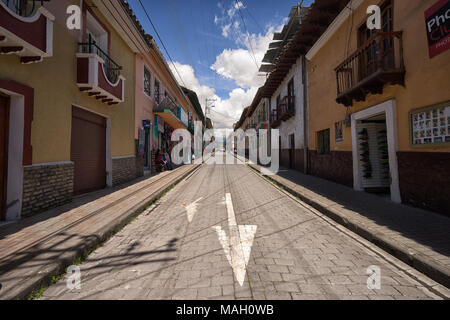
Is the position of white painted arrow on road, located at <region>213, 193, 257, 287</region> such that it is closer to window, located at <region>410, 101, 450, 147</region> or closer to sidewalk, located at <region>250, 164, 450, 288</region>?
sidewalk, located at <region>250, 164, 450, 288</region>

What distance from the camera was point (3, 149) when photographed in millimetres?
4445

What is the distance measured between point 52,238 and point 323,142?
35.3ft

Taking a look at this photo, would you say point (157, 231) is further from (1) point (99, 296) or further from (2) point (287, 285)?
(2) point (287, 285)

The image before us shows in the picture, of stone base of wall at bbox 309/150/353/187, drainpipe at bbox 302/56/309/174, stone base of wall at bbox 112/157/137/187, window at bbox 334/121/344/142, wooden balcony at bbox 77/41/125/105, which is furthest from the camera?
drainpipe at bbox 302/56/309/174

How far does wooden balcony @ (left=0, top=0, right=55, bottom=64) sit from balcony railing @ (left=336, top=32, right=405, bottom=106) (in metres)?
7.57

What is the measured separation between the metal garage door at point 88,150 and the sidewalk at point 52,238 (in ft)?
3.42

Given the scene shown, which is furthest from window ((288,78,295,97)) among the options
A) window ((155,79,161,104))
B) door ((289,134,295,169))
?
window ((155,79,161,104))

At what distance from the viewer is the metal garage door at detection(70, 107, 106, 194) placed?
6.71 metres

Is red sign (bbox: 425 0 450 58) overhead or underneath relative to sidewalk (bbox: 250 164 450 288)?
overhead

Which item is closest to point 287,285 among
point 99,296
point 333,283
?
point 333,283

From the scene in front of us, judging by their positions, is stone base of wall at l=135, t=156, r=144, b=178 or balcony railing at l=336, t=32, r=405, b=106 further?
stone base of wall at l=135, t=156, r=144, b=178

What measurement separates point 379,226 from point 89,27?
33.1 feet

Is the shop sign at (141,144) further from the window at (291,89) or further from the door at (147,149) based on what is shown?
the window at (291,89)

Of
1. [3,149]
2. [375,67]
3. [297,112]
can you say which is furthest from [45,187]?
[297,112]
